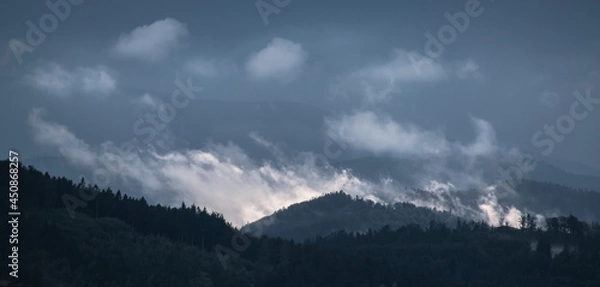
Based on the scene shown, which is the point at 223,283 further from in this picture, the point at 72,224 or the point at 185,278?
the point at 72,224

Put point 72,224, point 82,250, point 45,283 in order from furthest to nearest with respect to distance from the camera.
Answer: point 72,224, point 82,250, point 45,283

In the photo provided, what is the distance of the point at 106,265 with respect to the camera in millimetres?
170750

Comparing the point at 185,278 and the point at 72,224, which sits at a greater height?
the point at 72,224

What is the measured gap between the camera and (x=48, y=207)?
630 feet

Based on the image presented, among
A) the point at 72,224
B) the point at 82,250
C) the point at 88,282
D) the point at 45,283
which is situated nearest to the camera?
the point at 45,283

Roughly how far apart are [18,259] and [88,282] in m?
14.9

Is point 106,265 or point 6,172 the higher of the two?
point 6,172

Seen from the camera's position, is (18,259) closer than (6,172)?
Yes

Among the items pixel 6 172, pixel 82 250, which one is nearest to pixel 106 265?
pixel 82 250

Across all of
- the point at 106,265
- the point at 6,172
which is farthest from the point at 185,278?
the point at 6,172

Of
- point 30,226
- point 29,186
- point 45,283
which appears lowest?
point 45,283

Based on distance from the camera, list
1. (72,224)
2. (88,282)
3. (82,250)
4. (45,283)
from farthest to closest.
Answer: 1. (72,224)
2. (82,250)
3. (88,282)
4. (45,283)

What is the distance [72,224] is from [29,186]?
16223 millimetres

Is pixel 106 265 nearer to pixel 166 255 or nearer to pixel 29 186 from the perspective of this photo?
pixel 166 255
